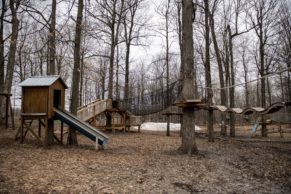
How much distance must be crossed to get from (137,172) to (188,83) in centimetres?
367

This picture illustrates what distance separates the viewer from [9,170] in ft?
18.2

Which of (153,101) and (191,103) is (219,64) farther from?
(191,103)

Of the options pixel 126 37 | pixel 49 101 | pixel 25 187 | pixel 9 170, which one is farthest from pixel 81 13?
pixel 126 37

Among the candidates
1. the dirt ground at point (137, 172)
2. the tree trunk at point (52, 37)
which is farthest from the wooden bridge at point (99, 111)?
the dirt ground at point (137, 172)

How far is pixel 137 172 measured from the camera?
20.0ft

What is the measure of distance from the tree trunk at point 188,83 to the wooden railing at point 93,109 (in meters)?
6.95

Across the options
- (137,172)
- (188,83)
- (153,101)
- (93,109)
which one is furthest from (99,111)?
(137,172)

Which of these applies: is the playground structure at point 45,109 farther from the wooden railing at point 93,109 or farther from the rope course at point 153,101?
the wooden railing at point 93,109

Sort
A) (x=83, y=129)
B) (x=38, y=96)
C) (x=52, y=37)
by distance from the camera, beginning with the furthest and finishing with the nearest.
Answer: (x=52, y=37) < (x=38, y=96) < (x=83, y=129)

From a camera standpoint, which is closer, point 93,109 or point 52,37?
point 52,37

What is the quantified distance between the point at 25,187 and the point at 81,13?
7.12 meters

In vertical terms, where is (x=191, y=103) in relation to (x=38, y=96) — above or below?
below

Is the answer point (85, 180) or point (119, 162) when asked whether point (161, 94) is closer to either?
point (119, 162)

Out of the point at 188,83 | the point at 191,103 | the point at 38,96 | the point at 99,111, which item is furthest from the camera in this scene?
the point at 99,111
